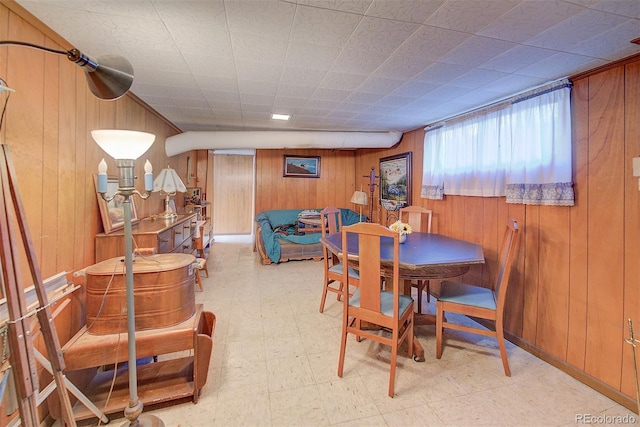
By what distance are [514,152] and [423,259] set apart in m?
1.35

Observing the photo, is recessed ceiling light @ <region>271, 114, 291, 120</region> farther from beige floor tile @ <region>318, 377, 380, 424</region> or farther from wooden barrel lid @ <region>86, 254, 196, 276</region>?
beige floor tile @ <region>318, 377, 380, 424</region>

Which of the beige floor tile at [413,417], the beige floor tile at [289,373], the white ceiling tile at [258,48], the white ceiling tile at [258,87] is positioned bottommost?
the beige floor tile at [413,417]

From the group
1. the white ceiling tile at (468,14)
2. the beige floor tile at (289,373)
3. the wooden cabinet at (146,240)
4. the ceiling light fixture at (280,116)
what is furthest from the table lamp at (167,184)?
the white ceiling tile at (468,14)

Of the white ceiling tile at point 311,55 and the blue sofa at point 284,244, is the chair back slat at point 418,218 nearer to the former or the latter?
the blue sofa at point 284,244

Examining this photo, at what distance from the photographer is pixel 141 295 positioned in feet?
5.03

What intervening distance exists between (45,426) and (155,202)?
2.48 m

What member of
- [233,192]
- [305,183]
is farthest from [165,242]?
[233,192]

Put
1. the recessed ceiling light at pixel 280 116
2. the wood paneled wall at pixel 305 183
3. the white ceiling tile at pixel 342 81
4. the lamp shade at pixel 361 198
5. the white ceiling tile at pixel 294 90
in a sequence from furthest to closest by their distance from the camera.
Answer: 1. the wood paneled wall at pixel 305 183
2. the lamp shade at pixel 361 198
3. the recessed ceiling light at pixel 280 116
4. the white ceiling tile at pixel 294 90
5. the white ceiling tile at pixel 342 81

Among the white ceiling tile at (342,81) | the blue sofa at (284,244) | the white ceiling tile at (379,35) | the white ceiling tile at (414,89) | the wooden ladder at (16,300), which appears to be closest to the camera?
the wooden ladder at (16,300)

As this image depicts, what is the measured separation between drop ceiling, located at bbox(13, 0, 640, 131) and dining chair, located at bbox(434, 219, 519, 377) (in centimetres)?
116

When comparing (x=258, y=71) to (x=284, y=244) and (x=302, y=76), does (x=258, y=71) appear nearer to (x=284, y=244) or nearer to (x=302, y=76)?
(x=302, y=76)

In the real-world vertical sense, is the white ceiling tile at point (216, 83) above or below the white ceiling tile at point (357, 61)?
above

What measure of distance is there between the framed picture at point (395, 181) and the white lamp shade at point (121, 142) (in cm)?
350

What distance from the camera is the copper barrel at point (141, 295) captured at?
149cm
